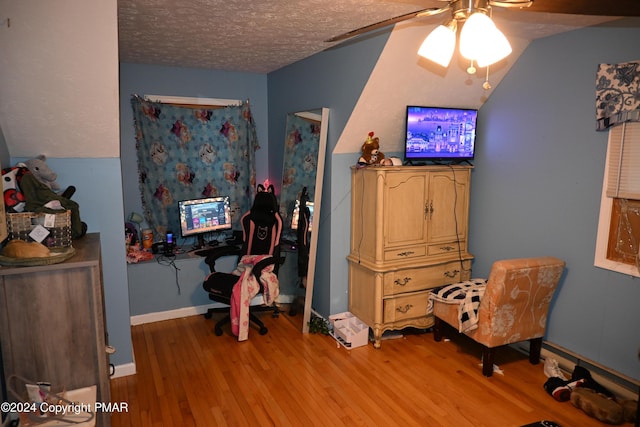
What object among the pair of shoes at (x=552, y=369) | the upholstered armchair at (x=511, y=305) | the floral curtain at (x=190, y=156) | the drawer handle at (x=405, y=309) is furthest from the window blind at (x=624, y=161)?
the floral curtain at (x=190, y=156)

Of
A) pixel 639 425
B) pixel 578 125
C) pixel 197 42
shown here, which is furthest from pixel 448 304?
pixel 197 42

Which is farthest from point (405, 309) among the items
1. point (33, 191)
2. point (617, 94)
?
point (33, 191)

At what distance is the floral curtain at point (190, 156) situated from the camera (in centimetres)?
440

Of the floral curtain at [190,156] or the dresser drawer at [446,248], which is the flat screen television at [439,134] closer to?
the dresser drawer at [446,248]

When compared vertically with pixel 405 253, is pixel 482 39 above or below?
above

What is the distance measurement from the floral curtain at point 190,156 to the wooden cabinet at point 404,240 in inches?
62.7

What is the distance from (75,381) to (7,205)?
1019mm

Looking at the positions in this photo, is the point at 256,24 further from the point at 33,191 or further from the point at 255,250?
the point at 255,250

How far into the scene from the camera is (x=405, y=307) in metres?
3.69

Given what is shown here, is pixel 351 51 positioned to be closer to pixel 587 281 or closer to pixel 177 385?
pixel 587 281

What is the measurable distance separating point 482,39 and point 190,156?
11.9 feet

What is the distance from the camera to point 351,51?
332 cm

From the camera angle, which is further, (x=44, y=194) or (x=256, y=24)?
(x=256, y=24)

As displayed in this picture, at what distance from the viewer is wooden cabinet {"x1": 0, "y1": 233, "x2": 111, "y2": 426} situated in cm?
203
